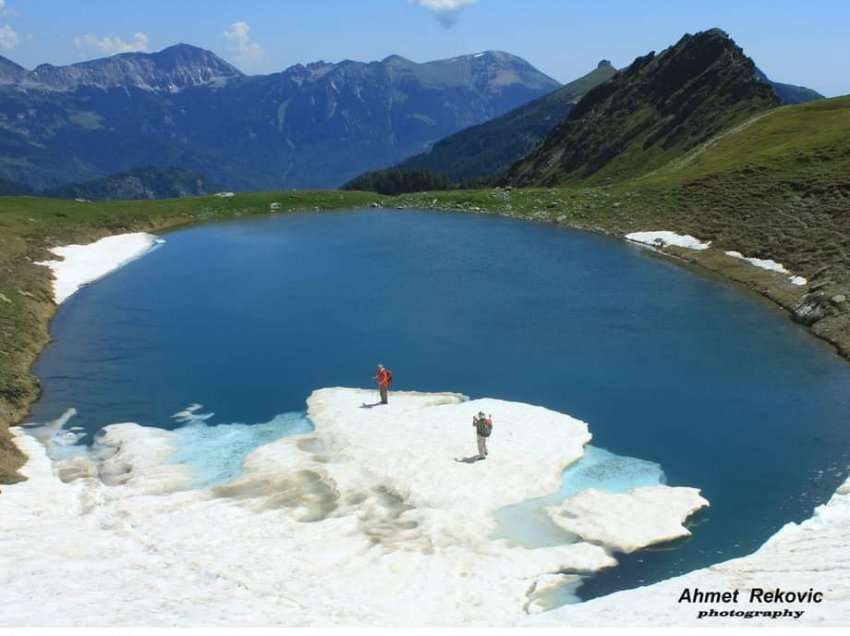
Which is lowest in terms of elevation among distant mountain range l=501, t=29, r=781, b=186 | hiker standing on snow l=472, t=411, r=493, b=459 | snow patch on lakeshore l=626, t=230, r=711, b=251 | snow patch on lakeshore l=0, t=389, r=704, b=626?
snow patch on lakeshore l=0, t=389, r=704, b=626

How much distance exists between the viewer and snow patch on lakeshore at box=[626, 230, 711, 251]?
260ft

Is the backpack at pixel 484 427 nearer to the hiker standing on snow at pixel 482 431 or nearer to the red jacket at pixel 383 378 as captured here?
the hiker standing on snow at pixel 482 431

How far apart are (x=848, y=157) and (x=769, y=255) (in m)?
21.7

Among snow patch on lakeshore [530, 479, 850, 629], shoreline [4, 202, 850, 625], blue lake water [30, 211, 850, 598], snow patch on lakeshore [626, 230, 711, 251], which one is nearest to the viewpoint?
snow patch on lakeshore [530, 479, 850, 629]

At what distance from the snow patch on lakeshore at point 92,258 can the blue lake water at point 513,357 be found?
1965 mm

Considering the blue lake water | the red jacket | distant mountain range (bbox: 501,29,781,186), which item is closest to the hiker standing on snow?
the blue lake water

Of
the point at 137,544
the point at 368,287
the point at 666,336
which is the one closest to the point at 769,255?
the point at 666,336

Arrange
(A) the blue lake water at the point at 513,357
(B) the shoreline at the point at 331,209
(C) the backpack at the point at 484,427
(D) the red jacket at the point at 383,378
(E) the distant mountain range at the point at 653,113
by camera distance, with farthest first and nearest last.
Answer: (E) the distant mountain range at the point at 653,113, (B) the shoreline at the point at 331,209, (D) the red jacket at the point at 383,378, (A) the blue lake water at the point at 513,357, (C) the backpack at the point at 484,427

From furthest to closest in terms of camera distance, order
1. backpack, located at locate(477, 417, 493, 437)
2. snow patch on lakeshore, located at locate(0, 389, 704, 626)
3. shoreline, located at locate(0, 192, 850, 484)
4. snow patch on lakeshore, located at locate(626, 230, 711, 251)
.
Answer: snow patch on lakeshore, located at locate(626, 230, 711, 251)
shoreline, located at locate(0, 192, 850, 484)
backpack, located at locate(477, 417, 493, 437)
snow patch on lakeshore, located at locate(0, 389, 704, 626)

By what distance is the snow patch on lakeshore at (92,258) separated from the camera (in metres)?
71.3

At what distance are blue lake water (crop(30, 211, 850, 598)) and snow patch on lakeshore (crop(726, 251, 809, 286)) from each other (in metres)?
Answer: 4.59

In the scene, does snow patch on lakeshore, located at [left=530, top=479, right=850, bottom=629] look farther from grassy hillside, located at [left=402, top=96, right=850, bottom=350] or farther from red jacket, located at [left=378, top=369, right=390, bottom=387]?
grassy hillside, located at [left=402, top=96, right=850, bottom=350]

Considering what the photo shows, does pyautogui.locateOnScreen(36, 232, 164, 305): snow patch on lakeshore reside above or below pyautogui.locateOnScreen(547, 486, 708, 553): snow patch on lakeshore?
above

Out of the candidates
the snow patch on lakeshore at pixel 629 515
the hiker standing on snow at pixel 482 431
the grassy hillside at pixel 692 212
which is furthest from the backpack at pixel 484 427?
the grassy hillside at pixel 692 212
